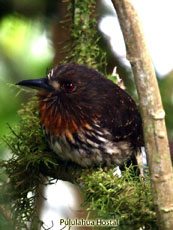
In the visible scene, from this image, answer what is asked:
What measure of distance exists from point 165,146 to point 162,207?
218 millimetres

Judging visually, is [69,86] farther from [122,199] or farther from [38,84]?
[122,199]

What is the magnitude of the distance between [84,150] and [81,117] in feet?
0.57

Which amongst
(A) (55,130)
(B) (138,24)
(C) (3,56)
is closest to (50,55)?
(C) (3,56)

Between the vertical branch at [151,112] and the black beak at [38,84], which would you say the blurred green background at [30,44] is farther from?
the vertical branch at [151,112]

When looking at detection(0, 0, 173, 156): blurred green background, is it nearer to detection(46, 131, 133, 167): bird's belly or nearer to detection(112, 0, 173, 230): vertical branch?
detection(46, 131, 133, 167): bird's belly

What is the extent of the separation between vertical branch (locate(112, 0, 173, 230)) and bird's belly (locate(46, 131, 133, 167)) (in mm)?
771

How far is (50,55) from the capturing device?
9.84 feet

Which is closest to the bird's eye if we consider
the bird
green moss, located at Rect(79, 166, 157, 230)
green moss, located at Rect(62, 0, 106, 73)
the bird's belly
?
the bird

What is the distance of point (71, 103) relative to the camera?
2.61 meters

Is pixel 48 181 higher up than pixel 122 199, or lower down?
higher up

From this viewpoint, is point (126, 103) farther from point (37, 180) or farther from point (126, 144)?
point (37, 180)

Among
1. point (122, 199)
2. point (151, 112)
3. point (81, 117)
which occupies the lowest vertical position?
point (122, 199)

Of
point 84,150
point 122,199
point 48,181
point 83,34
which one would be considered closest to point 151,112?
point 122,199

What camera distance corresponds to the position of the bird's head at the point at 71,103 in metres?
2.59
